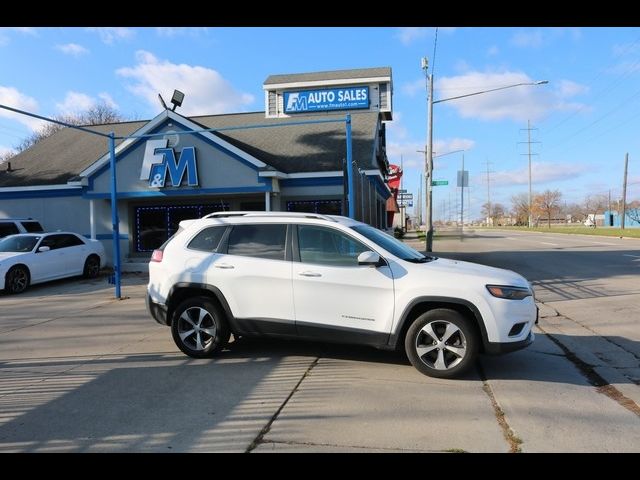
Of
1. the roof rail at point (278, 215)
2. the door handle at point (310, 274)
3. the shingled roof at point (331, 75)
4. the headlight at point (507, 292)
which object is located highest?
the shingled roof at point (331, 75)

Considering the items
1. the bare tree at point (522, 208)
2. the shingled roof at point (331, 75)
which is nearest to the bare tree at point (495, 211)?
the bare tree at point (522, 208)

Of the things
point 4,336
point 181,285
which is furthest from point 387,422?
point 4,336

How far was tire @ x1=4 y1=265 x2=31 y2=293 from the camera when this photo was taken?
40.1 feet

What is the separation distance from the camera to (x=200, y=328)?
6258 millimetres

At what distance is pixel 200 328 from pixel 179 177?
10.6 metres

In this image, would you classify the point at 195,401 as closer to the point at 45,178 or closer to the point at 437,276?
the point at 437,276

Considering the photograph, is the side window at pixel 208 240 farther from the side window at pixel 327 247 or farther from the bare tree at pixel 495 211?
the bare tree at pixel 495 211

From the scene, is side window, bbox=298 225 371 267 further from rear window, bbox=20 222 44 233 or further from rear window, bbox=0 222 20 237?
rear window, bbox=20 222 44 233

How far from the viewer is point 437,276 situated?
212 inches

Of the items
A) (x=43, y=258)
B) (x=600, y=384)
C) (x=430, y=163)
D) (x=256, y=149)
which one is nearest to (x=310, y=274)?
(x=600, y=384)

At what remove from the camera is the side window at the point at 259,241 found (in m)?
6.11

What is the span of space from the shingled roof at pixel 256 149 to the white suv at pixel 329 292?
33.5 feet

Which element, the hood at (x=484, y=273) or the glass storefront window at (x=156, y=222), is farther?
the glass storefront window at (x=156, y=222)
